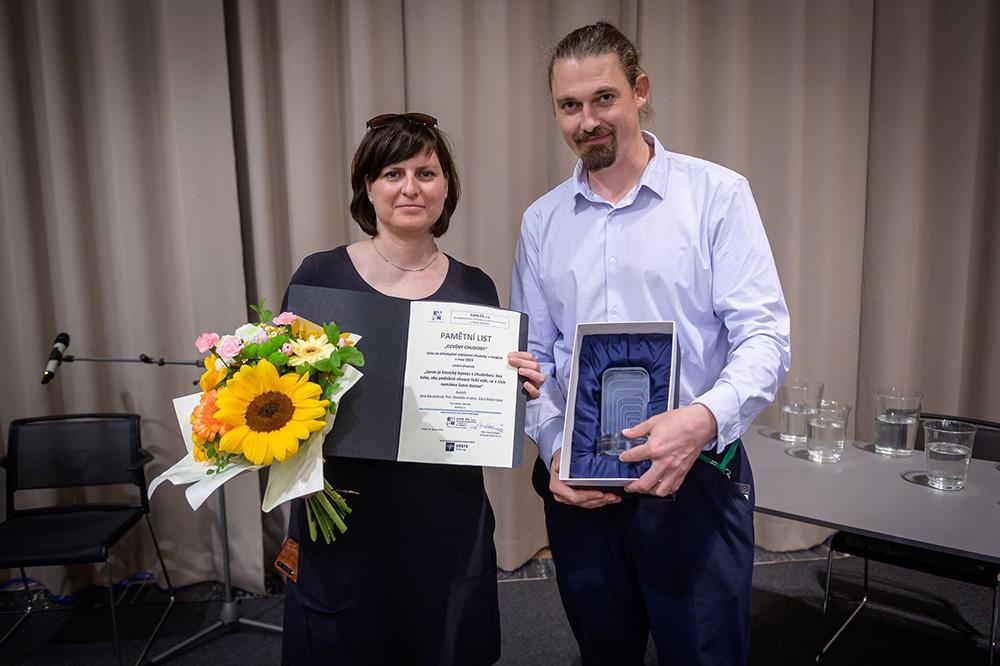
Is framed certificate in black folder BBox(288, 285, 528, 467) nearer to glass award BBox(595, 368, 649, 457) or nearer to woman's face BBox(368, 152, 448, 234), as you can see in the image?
glass award BBox(595, 368, 649, 457)

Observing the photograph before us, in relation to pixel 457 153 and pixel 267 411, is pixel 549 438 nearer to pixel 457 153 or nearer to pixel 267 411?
pixel 267 411

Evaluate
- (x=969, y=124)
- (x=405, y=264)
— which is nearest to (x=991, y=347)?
(x=969, y=124)

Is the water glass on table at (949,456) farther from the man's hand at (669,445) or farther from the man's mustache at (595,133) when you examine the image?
the man's mustache at (595,133)

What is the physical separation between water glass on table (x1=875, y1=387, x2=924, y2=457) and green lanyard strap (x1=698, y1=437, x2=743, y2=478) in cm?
130

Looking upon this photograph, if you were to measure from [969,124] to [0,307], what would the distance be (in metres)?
4.91

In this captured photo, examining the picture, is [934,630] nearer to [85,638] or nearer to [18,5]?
[85,638]

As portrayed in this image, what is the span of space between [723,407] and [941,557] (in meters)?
1.78

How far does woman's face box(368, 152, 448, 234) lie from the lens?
1.74 metres

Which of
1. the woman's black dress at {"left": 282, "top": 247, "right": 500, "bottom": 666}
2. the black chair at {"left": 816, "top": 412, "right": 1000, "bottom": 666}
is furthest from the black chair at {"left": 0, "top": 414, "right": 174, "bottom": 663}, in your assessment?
the black chair at {"left": 816, "top": 412, "right": 1000, "bottom": 666}

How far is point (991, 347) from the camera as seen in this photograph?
149 inches

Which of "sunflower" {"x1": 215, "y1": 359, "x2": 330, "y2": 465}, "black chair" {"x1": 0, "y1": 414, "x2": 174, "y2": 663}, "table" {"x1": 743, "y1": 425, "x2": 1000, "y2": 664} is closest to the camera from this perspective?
"sunflower" {"x1": 215, "y1": 359, "x2": 330, "y2": 465}

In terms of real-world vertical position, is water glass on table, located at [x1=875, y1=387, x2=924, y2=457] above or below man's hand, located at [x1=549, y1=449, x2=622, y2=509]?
below

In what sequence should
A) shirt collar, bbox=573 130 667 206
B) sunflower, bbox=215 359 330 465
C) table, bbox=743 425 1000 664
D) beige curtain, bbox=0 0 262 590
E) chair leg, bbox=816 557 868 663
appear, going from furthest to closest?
1. beige curtain, bbox=0 0 262 590
2. chair leg, bbox=816 557 868 663
3. table, bbox=743 425 1000 664
4. shirt collar, bbox=573 130 667 206
5. sunflower, bbox=215 359 330 465

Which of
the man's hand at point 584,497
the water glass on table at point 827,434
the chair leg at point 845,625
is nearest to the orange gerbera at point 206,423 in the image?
the man's hand at point 584,497
